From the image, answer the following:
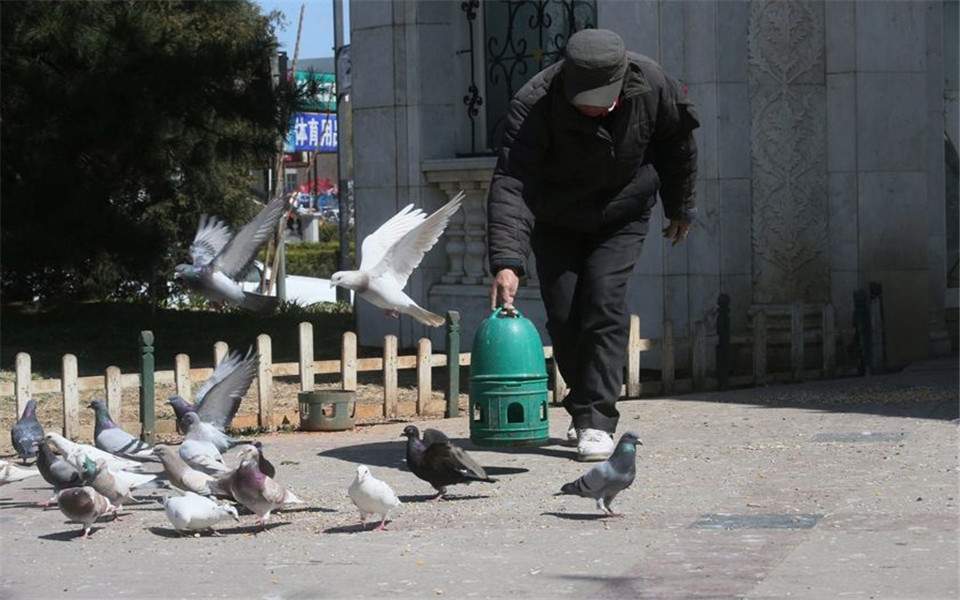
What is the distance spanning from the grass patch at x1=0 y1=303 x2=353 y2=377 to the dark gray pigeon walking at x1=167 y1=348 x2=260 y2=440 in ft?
15.1

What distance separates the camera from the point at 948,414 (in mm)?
10359

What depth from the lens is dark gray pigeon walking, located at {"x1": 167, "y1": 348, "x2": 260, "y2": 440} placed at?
31.0ft

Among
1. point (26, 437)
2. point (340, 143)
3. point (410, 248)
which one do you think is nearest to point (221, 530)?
point (26, 437)

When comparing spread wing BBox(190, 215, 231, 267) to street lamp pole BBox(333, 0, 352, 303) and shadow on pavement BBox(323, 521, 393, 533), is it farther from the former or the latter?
street lamp pole BBox(333, 0, 352, 303)

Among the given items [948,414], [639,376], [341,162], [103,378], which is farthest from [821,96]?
[341,162]

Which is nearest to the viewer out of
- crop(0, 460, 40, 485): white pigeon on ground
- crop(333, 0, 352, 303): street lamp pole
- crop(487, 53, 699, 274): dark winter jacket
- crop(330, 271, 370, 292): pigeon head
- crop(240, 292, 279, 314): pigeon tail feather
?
crop(0, 460, 40, 485): white pigeon on ground

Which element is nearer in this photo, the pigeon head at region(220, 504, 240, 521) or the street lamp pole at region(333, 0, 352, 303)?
the pigeon head at region(220, 504, 240, 521)

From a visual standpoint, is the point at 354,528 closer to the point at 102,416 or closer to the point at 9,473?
the point at 9,473

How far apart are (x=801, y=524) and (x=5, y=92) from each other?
1170 cm

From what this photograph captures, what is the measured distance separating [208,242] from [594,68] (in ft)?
17.6

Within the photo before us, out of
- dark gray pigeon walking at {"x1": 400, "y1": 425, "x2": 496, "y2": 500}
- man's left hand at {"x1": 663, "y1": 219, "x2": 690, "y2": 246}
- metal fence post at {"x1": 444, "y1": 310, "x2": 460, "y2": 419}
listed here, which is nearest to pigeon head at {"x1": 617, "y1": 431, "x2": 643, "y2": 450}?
dark gray pigeon walking at {"x1": 400, "y1": 425, "x2": 496, "y2": 500}

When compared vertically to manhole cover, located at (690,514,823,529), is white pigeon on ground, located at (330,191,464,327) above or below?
above

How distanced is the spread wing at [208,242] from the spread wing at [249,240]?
0.11 m

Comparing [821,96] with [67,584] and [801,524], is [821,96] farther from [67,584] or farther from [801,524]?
[67,584]
